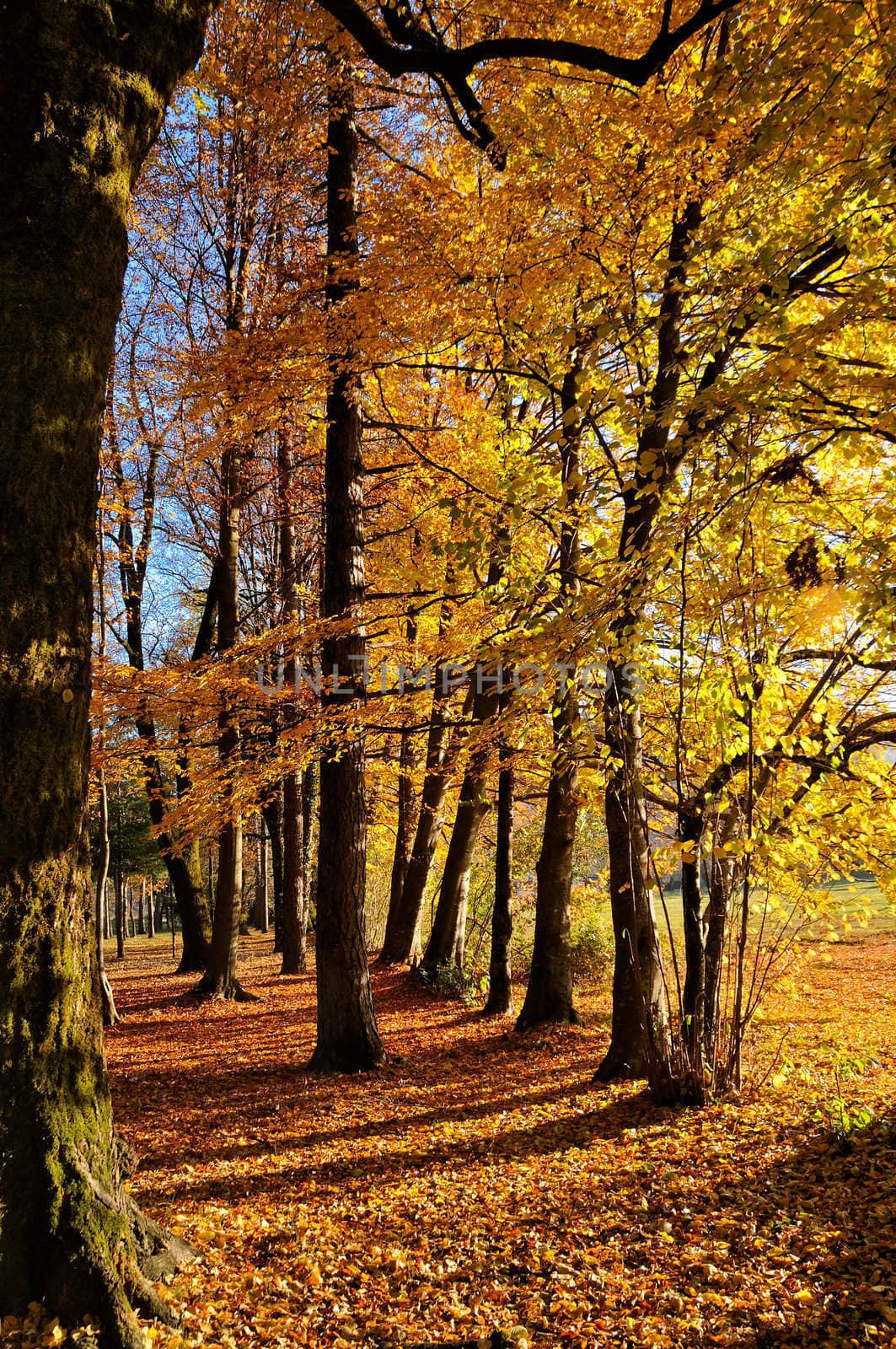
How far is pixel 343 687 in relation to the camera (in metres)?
6.96

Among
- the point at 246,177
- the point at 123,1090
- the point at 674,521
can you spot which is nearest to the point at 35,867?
the point at 674,521

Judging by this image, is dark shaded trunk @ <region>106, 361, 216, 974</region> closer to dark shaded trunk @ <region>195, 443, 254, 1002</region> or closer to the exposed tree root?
dark shaded trunk @ <region>195, 443, 254, 1002</region>

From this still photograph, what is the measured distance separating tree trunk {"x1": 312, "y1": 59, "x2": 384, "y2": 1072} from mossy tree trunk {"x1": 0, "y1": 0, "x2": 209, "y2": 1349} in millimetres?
3462

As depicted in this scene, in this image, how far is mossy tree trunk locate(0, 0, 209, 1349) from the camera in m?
2.40

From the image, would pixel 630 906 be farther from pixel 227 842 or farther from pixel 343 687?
pixel 227 842

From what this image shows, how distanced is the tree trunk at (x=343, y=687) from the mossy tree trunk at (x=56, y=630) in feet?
11.4

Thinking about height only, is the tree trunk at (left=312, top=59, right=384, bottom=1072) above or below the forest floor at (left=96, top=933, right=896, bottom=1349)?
above

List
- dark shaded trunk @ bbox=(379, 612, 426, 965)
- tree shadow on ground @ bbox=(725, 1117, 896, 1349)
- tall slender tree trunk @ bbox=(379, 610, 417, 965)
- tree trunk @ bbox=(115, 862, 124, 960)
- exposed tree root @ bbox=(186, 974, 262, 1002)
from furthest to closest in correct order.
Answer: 1. tree trunk @ bbox=(115, 862, 124, 960)
2. tall slender tree trunk @ bbox=(379, 610, 417, 965)
3. dark shaded trunk @ bbox=(379, 612, 426, 965)
4. exposed tree root @ bbox=(186, 974, 262, 1002)
5. tree shadow on ground @ bbox=(725, 1117, 896, 1349)

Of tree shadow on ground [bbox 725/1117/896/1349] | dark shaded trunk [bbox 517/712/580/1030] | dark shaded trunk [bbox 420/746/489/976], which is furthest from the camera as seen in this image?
dark shaded trunk [bbox 420/746/489/976]

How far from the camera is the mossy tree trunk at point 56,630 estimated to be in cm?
240

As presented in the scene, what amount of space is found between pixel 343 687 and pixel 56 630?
4.37 metres

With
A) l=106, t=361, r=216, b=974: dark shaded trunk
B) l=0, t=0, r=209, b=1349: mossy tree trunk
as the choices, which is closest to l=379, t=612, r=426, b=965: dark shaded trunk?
l=106, t=361, r=216, b=974: dark shaded trunk

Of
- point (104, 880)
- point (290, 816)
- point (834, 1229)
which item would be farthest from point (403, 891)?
point (834, 1229)

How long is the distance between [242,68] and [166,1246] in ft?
28.0
